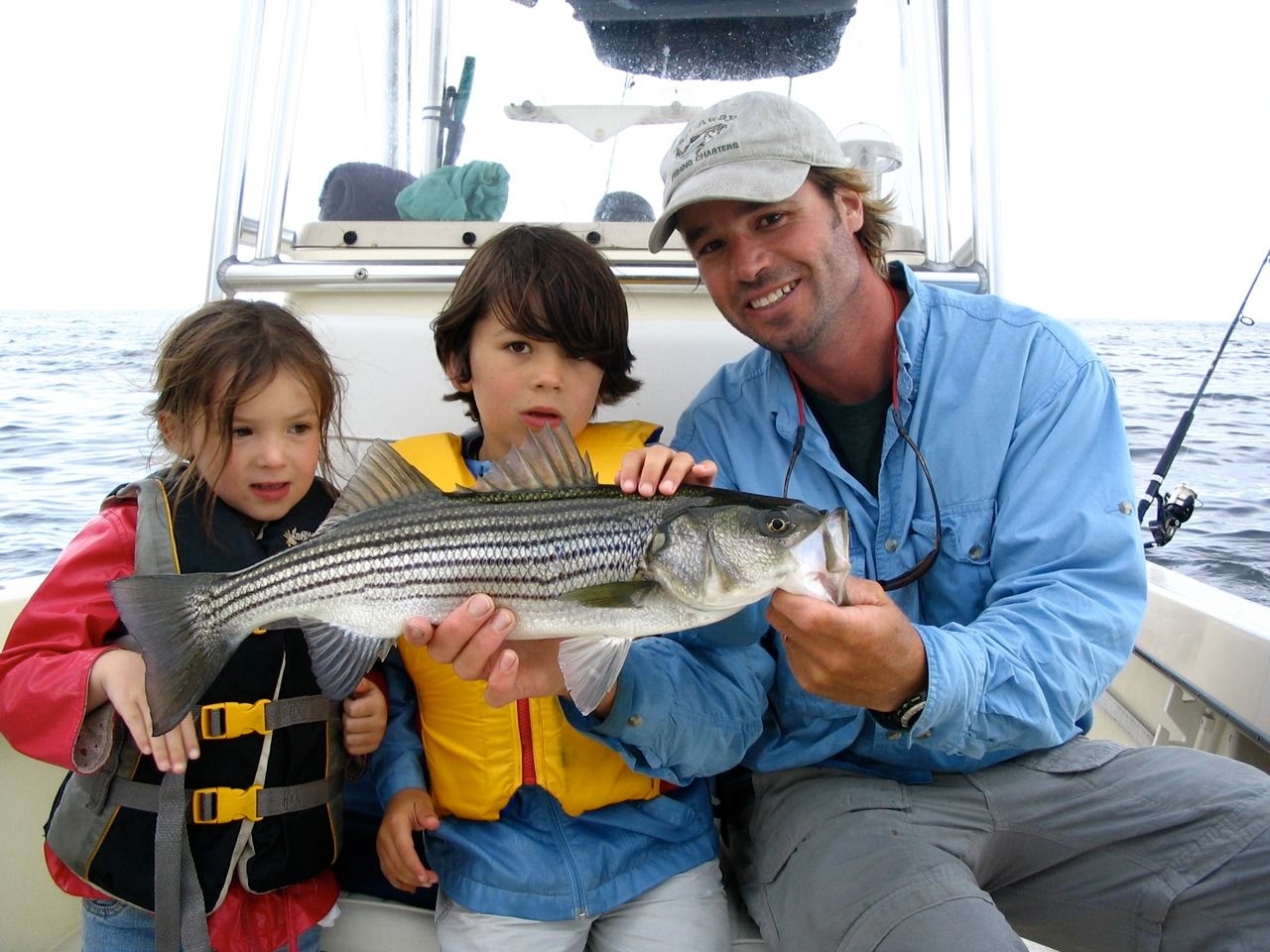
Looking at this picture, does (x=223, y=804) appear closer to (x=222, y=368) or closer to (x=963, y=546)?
(x=222, y=368)

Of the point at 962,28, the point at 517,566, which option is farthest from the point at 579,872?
the point at 962,28

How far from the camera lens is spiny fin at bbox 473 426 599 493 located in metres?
2.29

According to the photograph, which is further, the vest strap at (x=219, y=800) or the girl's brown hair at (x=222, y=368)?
the girl's brown hair at (x=222, y=368)

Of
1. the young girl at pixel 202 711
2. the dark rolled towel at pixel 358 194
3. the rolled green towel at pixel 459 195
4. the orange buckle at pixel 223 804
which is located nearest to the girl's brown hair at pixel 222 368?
the young girl at pixel 202 711

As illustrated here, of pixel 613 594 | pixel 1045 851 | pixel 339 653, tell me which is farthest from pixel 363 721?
pixel 1045 851

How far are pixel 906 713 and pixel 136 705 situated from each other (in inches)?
74.3

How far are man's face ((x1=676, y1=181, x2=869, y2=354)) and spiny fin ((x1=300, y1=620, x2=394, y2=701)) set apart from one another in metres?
1.54

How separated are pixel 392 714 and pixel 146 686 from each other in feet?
2.94

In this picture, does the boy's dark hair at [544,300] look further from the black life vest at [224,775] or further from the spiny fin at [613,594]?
the spiny fin at [613,594]

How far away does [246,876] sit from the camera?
2490 mm

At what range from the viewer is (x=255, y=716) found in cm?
254

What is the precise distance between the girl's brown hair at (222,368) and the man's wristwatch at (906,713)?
185cm

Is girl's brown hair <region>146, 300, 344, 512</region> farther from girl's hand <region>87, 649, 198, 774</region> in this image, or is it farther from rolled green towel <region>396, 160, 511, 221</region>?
rolled green towel <region>396, 160, 511, 221</region>

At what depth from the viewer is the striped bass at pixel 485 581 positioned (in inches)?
80.2
